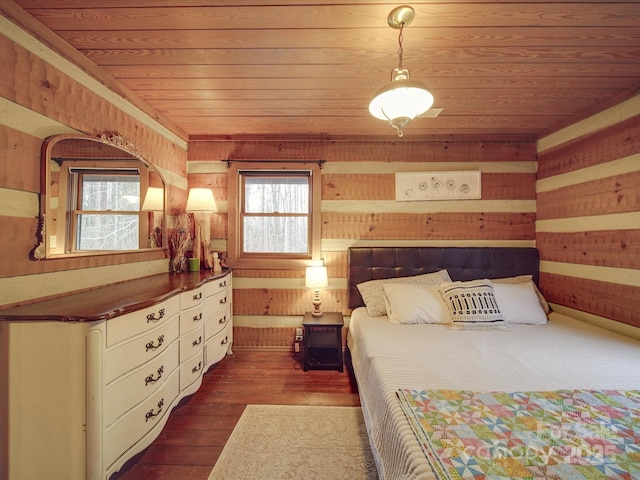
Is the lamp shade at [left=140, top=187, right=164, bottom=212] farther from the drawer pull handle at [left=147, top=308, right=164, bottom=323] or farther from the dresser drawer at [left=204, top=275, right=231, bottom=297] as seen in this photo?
the drawer pull handle at [left=147, top=308, right=164, bottom=323]

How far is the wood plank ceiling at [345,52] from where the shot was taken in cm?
136

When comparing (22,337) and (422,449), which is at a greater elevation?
(22,337)

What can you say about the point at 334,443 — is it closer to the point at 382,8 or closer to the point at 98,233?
the point at 98,233

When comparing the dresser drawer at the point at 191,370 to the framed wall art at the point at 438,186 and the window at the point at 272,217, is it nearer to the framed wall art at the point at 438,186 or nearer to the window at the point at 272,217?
the window at the point at 272,217

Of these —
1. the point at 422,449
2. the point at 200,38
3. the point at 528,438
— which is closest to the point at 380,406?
the point at 422,449

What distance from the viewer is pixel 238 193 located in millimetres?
3066

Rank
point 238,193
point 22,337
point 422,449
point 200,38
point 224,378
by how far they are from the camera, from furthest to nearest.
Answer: point 238,193, point 224,378, point 200,38, point 22,337, point 422,449

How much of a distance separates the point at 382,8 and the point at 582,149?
2.37 m

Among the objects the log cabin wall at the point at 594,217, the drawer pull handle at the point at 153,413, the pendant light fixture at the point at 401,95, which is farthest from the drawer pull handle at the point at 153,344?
the log cabin wall at the point at 594,217

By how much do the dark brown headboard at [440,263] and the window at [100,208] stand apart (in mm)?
1989

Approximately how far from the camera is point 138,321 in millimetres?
1454

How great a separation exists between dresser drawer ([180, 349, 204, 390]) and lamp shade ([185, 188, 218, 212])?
4.34ft

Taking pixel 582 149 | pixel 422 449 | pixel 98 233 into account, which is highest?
pixel 582 149

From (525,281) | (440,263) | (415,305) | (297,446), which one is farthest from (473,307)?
(297,446)
